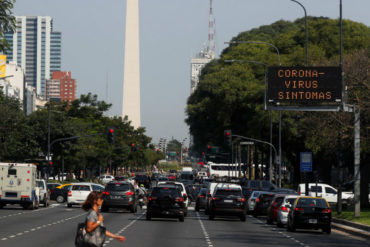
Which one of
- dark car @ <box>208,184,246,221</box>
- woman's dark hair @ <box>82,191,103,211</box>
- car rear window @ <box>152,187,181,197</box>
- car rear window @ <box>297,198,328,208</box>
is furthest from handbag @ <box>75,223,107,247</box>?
dark car @ <box>208,184,246,221</box>

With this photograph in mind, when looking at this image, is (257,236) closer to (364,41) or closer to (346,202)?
(346,202)

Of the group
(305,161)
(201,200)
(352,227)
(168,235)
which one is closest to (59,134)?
(201,200)

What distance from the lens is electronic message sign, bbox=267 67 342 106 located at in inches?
1426

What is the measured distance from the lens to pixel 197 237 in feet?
90.4

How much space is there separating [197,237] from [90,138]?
82.7 meters

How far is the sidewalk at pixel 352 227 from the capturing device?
30.5m

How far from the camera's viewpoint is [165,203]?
124 ft

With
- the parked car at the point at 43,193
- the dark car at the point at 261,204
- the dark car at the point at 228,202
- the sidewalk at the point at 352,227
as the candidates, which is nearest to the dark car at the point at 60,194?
the parked car at the point at 43,193

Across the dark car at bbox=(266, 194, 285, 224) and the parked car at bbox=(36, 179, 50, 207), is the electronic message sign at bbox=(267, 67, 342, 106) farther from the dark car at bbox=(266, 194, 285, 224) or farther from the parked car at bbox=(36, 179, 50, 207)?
the parked car at bbox=(36, 179, 50, 207)

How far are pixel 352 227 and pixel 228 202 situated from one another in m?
7.76

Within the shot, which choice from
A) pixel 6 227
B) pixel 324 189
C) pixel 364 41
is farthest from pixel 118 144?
pixel 6 227

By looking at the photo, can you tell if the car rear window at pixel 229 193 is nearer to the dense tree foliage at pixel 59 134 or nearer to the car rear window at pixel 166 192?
the car rear window at pixel 166 192

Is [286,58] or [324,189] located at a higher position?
[286,58]

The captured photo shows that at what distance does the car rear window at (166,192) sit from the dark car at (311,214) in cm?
744
